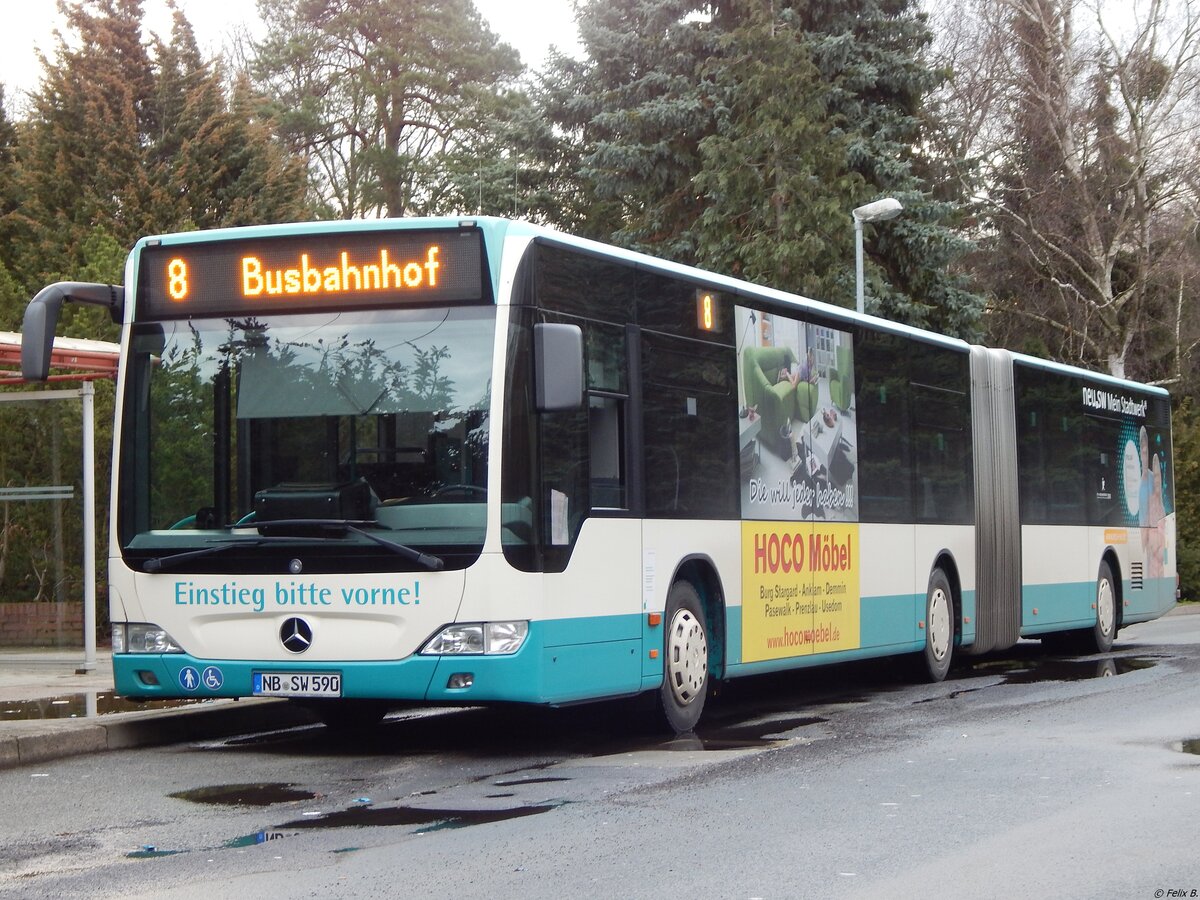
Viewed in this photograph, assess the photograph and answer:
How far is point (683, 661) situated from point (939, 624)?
5465 mm

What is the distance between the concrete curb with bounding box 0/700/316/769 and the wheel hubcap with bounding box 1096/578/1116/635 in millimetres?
10643

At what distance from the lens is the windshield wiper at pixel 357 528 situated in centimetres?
973

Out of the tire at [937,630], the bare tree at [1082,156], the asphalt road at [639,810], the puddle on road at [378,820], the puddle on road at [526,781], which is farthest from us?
the bare tree at [1082,156]

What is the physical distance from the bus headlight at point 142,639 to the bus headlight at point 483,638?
68.0 inches

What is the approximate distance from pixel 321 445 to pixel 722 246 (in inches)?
952

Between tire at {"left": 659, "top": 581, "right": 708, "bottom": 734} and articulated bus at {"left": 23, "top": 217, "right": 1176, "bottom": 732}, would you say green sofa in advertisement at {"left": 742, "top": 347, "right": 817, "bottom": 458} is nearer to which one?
articulated bus at {"left": 23, "top": 217, "right": 1176, "bottom": 732}

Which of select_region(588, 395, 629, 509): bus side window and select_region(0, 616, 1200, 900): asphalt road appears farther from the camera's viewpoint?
select_region(588, 395, 629, 509): bus side window

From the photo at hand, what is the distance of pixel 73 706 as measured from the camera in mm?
12305

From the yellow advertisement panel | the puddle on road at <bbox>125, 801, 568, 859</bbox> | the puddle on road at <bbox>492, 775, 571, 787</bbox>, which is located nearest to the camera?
the puddle on road at <bbox>125, 801, 568, 859</bbox>

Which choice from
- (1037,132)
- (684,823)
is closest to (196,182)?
(1037,132)

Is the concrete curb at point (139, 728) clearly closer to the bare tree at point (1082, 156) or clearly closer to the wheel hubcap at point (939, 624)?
the wheel hubcap at point (939, 624)

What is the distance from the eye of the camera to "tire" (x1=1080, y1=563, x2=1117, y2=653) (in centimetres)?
2014

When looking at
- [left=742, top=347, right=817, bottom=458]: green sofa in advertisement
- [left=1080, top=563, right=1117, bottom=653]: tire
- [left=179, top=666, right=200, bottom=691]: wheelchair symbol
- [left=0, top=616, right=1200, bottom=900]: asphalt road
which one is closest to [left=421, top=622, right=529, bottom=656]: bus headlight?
[left=0, top=616, right=1200, bottom=900]: asphalt road

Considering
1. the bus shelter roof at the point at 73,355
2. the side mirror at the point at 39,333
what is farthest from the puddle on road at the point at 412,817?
the bus shelter roof at the point at 73,355
